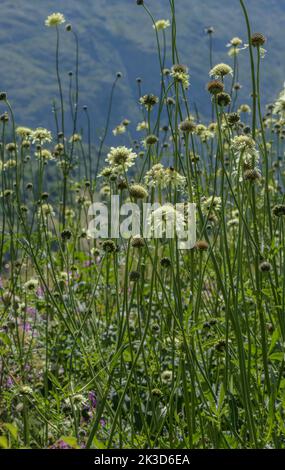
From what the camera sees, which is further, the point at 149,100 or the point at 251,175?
the point at 149,100

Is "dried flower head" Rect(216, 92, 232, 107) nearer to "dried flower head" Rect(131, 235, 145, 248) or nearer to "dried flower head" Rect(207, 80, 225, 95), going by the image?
"dried flower head" Rect(207, 80, 225, 95)

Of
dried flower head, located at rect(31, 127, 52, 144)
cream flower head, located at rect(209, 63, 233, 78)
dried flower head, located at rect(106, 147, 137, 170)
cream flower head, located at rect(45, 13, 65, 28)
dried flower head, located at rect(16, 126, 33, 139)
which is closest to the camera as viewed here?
dried flower head, located at rect(106, 147, 137, 170)

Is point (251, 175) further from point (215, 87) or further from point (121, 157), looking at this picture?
point (121, 157)

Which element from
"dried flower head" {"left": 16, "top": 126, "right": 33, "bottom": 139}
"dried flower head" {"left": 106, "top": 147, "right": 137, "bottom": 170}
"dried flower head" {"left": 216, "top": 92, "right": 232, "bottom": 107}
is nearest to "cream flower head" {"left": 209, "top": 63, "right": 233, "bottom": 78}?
"dried flower head" {"left": 216, "top": 92, "right": 232, "bottom": 107}

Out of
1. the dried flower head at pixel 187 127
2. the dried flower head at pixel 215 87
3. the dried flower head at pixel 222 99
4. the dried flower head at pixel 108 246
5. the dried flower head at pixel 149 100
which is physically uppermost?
the dried flower head at pixel 149 100

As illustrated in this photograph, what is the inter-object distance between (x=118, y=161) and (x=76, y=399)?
0.90 metres

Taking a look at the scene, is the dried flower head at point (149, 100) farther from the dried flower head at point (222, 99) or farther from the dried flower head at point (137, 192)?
the dried flower head at point (137, 192)

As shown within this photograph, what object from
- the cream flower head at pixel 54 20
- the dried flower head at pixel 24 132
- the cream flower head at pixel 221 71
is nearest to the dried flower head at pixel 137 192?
the cream flower head at pixel 221 71

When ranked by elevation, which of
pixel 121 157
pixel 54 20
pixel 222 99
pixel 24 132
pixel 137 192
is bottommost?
pixel 137 192

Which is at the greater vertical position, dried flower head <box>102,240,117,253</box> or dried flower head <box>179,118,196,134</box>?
dried flower head <box>179,118,196,134</box>

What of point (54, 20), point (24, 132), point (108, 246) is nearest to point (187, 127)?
point (108, 246)

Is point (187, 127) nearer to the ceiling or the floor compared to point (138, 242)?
nearer to the ceiling
